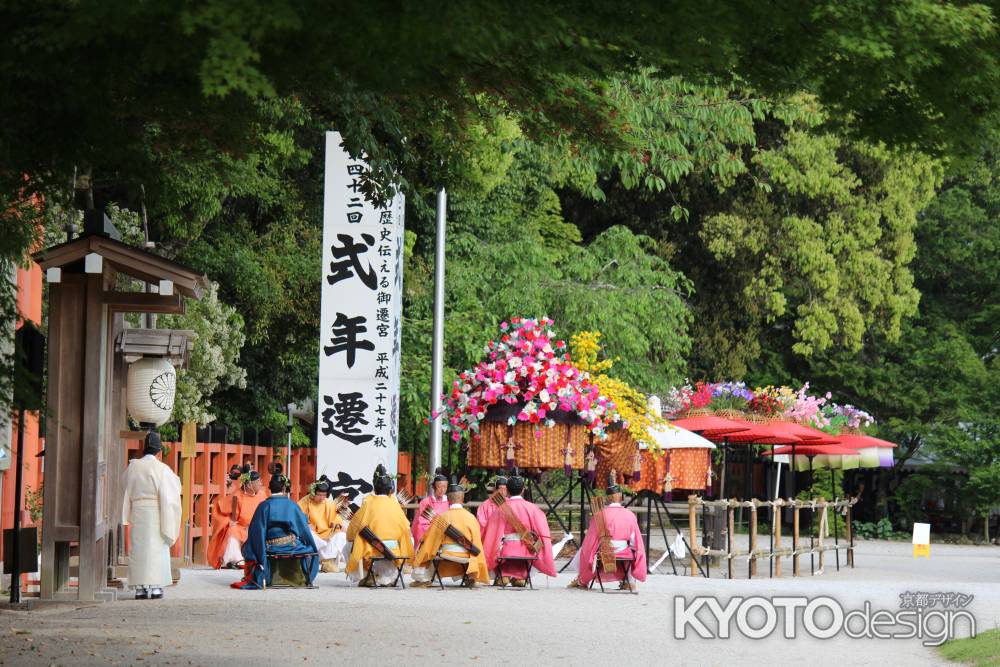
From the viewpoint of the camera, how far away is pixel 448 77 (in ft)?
23.6

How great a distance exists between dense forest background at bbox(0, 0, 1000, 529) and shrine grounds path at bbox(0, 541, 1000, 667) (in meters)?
2.76

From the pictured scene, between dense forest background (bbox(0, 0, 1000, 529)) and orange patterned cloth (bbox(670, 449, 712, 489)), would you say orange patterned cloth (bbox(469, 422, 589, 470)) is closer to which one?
orange patterned cloth (bbox(670, 449, 712, 489))

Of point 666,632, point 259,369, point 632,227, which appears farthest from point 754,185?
point 666,632

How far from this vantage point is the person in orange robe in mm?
17938

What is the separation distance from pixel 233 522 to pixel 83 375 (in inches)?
219

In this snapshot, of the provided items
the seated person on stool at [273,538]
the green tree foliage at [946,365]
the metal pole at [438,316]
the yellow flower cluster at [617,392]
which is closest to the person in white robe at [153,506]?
the seated person on stool at [273,538]

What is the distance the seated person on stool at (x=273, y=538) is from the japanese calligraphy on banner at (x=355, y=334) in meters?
2.47

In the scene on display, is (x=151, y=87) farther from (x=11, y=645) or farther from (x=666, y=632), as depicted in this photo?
(x=666, y=632)

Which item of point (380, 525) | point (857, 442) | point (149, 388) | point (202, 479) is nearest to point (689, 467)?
point (380, 525)

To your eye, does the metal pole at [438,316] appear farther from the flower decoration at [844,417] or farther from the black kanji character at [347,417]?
the flower decoration at [844,417]

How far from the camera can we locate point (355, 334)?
1827cm

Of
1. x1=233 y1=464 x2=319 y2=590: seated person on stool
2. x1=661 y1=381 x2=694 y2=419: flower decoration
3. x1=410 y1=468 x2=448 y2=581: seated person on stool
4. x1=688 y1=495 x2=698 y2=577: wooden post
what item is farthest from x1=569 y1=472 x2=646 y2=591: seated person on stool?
x1=661 y1=381 x2=694 y2=419: flower decoration

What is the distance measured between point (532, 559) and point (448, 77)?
9707 millimetres

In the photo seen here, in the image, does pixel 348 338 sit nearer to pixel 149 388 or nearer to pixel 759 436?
pixel 149 388
